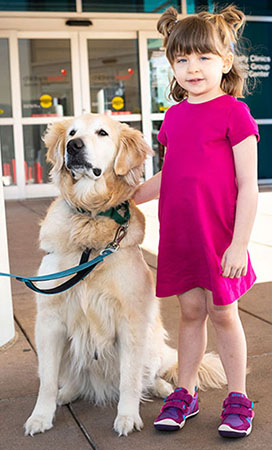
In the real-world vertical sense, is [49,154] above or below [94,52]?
below

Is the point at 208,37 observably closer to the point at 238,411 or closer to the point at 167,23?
the point at 167,23

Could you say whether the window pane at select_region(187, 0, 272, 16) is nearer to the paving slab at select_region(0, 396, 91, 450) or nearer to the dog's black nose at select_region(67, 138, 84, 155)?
the dog's black nose at select_region(67, 138, 84, 155)

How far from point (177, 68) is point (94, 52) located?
981cm

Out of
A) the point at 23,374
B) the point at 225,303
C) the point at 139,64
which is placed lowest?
the point at 23,374

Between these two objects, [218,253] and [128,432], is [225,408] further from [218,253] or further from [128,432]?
[218,253]

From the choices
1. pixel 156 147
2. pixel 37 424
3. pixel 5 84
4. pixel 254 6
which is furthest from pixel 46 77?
pixel 37 424

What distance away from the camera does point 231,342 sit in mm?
2709

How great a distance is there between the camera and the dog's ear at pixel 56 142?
288cm

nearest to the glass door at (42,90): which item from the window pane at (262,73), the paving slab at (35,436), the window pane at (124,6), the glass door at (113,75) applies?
the glass door at (113,75)

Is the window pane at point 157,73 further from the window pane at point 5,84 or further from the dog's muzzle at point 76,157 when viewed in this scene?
the dog's muzzle at point 76,157

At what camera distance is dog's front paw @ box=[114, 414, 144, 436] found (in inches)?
105

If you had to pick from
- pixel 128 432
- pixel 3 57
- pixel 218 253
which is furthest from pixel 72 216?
pixel 3 57

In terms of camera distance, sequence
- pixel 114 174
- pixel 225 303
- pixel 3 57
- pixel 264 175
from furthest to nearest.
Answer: pixel 264 175 → pixel 3 57 → pixel 114 174 → pixel 225 303

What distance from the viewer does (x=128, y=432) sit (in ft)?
8.78
